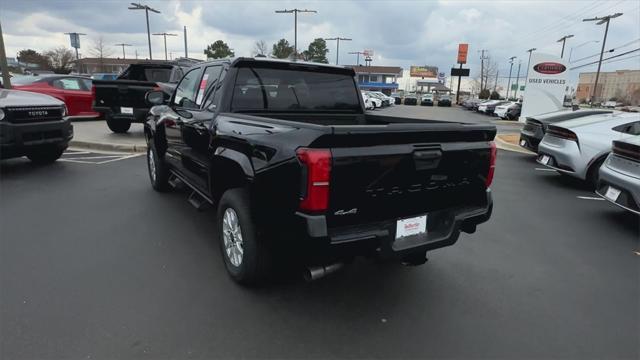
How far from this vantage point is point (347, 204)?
102 inches

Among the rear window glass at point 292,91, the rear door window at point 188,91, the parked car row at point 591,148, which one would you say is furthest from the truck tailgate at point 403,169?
the parked car row at point 591,148

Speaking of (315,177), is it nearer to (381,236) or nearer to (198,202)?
(381,236)

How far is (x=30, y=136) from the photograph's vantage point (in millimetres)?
6664

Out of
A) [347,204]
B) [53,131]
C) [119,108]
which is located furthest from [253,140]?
[119,108]

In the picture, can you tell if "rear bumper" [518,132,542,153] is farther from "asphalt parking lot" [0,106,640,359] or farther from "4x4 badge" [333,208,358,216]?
"4x4 badge" [333,208,358,216]

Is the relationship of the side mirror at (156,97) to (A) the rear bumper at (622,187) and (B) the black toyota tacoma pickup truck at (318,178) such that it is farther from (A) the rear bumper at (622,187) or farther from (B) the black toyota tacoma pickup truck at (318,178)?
(A) the rear bumper at (622,187)

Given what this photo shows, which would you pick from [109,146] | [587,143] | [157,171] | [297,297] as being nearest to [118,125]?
[109,146]

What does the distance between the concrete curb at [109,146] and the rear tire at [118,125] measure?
55.5 inches

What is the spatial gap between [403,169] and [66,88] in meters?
13.7

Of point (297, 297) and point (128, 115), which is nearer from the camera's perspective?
point (297, 297)

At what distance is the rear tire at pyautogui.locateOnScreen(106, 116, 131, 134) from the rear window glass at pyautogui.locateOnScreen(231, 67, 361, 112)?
27.8 feet

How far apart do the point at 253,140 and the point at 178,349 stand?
1.49 m

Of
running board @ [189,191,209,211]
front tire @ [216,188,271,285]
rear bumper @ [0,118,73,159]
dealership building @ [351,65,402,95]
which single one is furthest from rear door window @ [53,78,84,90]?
dealership building @ [351,65,402,95]

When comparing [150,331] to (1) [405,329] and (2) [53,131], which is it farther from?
(2) [53,131]
